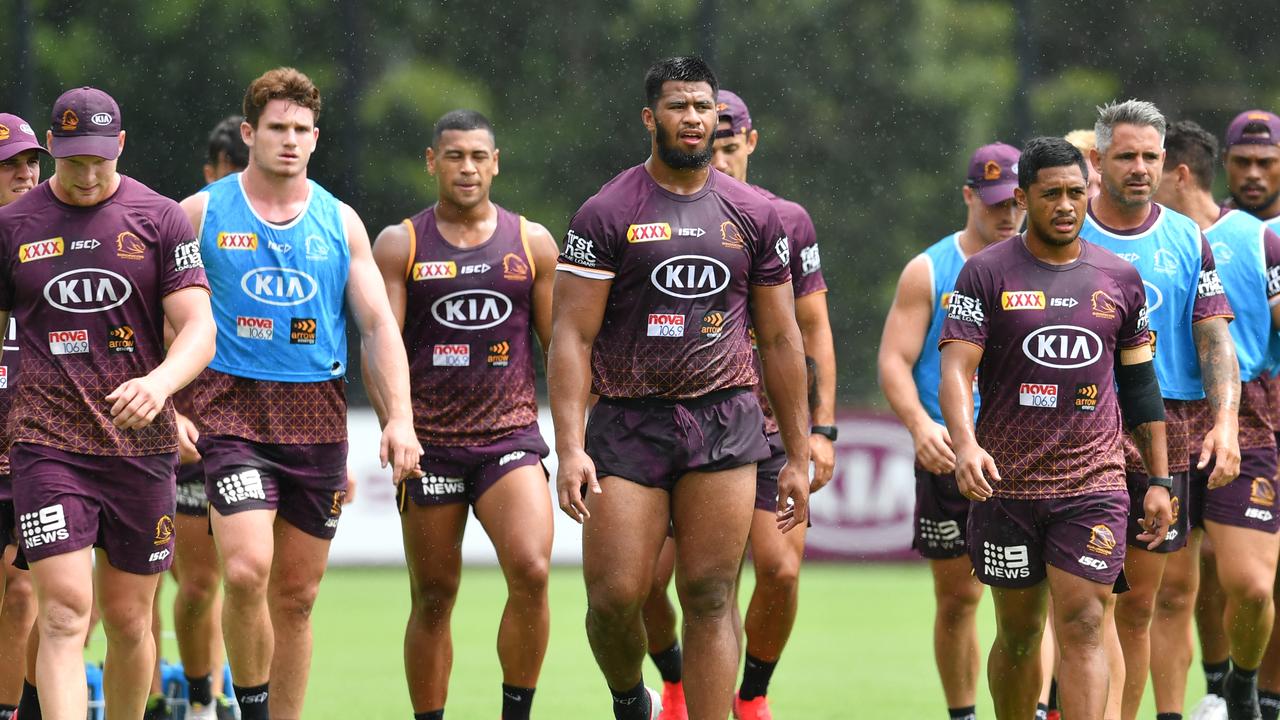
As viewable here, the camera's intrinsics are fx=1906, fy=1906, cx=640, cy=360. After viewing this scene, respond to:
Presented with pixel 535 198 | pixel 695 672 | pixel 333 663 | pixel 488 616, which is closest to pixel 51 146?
pixel 695 672

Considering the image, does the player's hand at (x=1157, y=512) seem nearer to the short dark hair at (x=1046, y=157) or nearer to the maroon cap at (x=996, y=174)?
the short dark hair at (x=1046, y=157)

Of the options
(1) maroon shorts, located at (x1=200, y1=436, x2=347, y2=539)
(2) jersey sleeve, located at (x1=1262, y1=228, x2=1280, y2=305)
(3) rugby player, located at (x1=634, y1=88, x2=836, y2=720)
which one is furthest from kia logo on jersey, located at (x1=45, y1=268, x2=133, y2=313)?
(2) jersey sleeve, located at (x1=1262, y1=228, x2=1280, y2=305)

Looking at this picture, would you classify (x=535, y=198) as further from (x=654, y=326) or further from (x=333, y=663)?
(x=654, y=326)

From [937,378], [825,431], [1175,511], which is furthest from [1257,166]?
[825,431]

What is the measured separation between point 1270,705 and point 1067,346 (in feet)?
9.70

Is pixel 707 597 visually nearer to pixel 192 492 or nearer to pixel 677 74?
pixel 677 74

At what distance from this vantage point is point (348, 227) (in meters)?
8.04

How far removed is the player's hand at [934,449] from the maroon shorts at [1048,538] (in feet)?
2.16

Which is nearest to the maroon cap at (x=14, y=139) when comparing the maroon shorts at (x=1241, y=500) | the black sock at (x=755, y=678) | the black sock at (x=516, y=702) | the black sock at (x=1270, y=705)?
the black sock at (x=516, y=702)

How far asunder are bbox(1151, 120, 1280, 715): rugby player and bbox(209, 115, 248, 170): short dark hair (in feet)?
15.1

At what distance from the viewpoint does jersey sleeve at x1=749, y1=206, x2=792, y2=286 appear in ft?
24.0

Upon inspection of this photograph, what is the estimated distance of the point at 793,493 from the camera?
7.30 metres

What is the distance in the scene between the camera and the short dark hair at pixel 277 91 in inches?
314

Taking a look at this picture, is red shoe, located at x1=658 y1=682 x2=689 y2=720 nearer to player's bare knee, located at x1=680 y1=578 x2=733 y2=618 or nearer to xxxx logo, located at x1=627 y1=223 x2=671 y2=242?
player's bare knee, located at x1=680 y1=578 x2=733 y2=618
